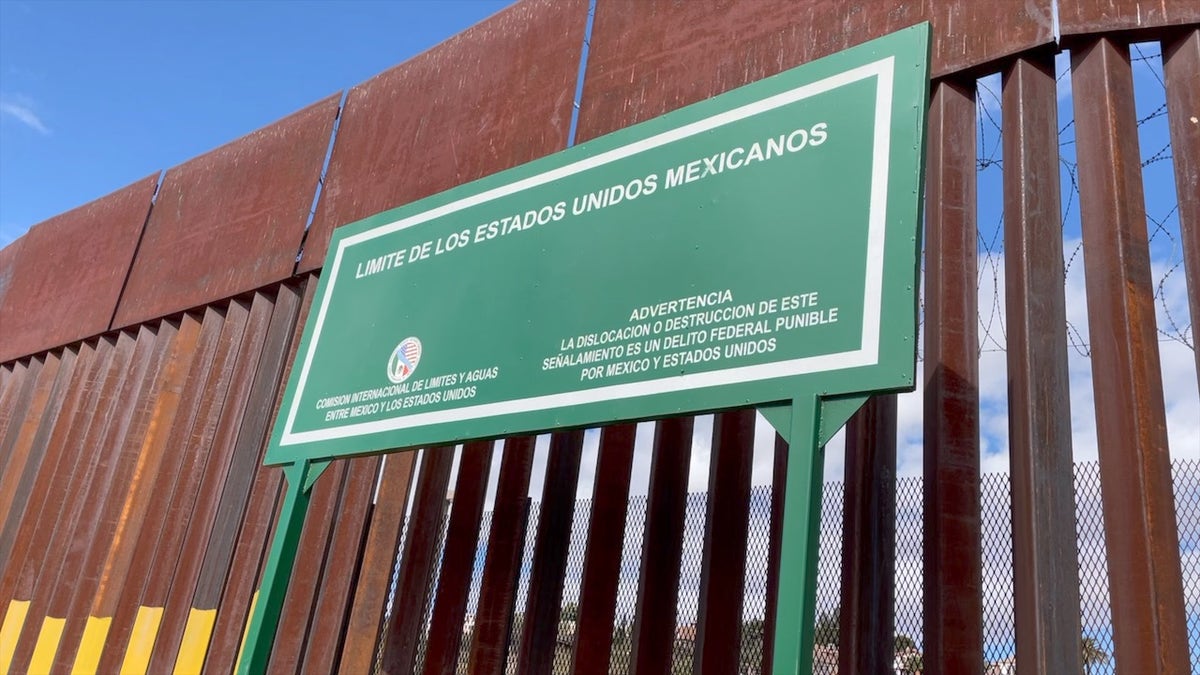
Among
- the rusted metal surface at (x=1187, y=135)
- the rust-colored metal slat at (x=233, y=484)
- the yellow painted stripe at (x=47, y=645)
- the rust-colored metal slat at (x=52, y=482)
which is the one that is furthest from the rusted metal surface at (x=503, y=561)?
A: the rust-colored metal slat at (x=52, y=482)

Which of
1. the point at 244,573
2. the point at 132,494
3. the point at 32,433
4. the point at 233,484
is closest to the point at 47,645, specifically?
the point at 132,494

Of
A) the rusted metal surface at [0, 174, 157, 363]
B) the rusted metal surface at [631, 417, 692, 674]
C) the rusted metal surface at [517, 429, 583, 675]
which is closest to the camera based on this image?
the rusted metal surface at [631, 417, 692, 674]

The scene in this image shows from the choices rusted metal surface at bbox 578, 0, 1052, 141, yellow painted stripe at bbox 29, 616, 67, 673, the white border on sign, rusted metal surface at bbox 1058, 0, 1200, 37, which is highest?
rusted metal surface at bbox 578, 0, 1052, 141

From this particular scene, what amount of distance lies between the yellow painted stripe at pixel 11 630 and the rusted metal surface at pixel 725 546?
7.28m

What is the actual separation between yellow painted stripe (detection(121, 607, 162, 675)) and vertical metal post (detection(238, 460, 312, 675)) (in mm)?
3134

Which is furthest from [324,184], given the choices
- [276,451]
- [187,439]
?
[276,451]

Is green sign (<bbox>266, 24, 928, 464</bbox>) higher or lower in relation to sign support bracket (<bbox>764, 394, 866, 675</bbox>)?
higher

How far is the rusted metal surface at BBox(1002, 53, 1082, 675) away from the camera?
4.02m

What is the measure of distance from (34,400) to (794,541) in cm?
1130

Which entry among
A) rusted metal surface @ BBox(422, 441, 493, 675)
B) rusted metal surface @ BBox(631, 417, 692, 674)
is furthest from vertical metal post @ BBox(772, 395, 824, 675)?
rusted metal surface @ BBox(422, 441, 493, 675)

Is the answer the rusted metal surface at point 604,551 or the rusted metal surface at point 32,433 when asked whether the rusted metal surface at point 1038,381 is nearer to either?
the rusted metal surface at point 604,551

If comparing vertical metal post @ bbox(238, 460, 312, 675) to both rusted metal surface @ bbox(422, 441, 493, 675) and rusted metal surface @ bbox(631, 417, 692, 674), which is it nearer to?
rusted metal surface @ bbox(422, 441, 493, 675)

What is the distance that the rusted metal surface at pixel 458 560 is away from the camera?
624cm

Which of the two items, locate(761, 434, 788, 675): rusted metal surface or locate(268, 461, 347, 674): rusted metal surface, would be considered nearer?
locate(761, 434, 788, 675): rusted metal surface
